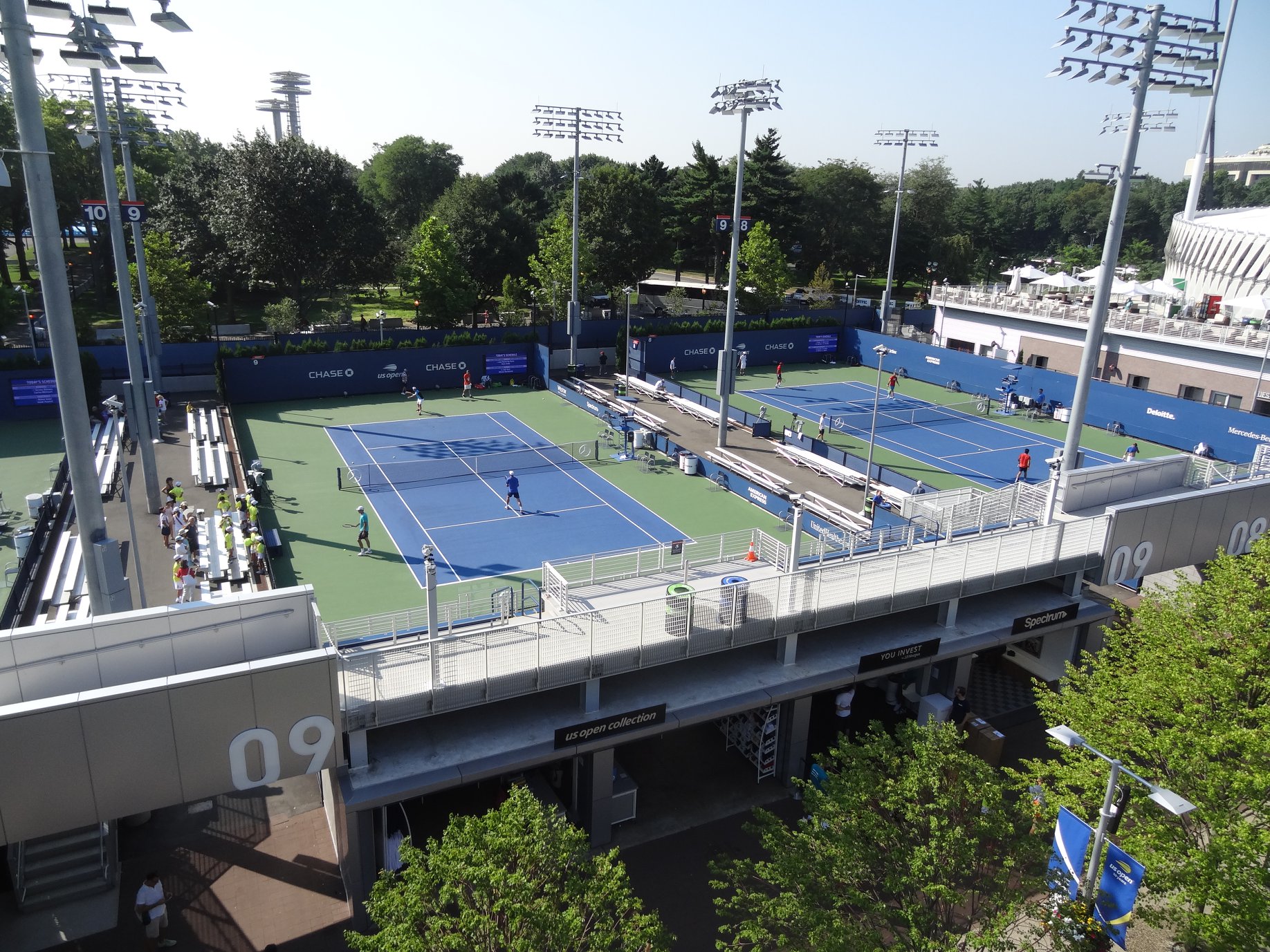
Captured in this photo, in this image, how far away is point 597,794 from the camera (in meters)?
15.7

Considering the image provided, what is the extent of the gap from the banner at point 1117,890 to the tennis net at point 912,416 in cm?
3213

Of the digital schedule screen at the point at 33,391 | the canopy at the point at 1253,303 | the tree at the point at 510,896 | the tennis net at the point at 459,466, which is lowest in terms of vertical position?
the tennis net at the point at 459,466

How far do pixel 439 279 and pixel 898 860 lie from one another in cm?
5115

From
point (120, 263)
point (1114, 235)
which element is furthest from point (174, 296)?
point (1114, 235)

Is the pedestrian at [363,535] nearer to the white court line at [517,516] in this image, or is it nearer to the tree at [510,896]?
the white court line at [517,516]

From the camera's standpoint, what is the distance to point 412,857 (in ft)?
33.3

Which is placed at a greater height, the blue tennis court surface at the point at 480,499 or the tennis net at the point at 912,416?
the tennis net at the point at 912,416

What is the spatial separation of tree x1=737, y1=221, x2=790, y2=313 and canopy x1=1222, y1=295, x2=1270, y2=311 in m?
26.9

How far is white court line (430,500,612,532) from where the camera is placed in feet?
94.8

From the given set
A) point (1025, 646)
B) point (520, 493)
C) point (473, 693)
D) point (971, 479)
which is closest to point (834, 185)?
point (971, 479)

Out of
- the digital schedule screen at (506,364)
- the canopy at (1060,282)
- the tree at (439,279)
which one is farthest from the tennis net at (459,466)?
the canopy at (1060,282)

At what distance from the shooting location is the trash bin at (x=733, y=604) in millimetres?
16000

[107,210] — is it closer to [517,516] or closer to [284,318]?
[517,516]

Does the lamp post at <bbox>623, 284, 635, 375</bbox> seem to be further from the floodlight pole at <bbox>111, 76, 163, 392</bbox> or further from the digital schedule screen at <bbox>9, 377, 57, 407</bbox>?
the digital schedule screen at <bbox>9, 377, 57, 407</bbox>
